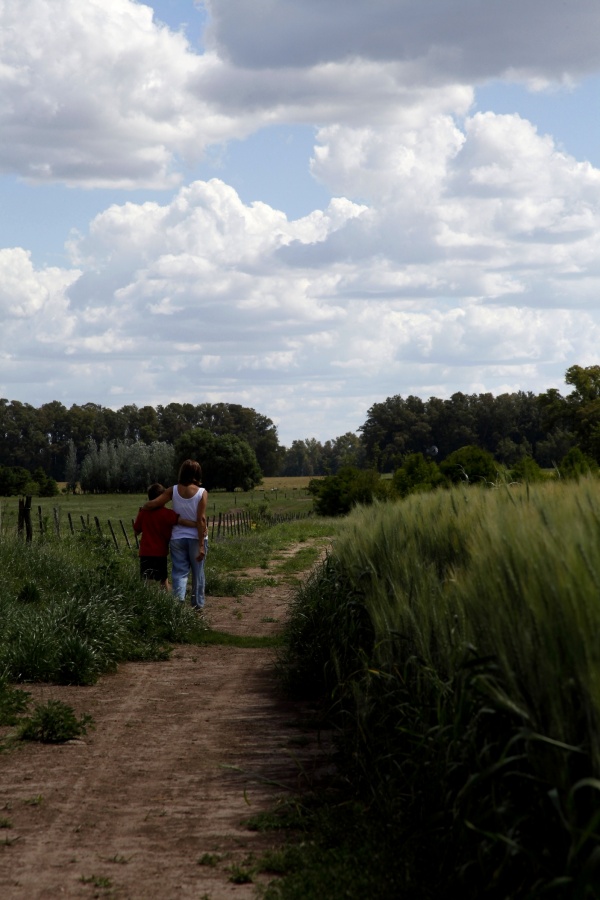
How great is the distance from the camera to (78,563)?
588 inches

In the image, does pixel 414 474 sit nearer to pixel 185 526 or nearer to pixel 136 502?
pixel 185 526

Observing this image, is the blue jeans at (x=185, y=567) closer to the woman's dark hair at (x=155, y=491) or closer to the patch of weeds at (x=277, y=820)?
the woman's dark hair at (x=155, y=491)

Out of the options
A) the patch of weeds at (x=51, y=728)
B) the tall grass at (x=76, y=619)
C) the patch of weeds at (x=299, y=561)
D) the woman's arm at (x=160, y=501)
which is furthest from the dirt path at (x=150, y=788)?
the patch of weeds at (x=299, y=561)

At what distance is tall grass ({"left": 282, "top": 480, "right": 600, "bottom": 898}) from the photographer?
335 centimetres

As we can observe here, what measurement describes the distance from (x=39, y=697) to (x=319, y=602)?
244cm

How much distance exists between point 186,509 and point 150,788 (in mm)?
6864

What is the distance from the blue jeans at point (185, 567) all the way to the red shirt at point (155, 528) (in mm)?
202

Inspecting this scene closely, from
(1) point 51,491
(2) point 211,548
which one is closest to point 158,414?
(1) point 51,491

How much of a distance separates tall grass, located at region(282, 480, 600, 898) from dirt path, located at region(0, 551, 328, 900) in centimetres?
70

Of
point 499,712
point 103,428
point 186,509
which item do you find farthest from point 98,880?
point 103,428

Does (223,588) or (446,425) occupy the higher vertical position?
(446,425)

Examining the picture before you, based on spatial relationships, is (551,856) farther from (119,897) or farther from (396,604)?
(396,604)

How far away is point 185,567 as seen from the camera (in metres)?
13.1

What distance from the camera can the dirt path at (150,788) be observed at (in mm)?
4684
